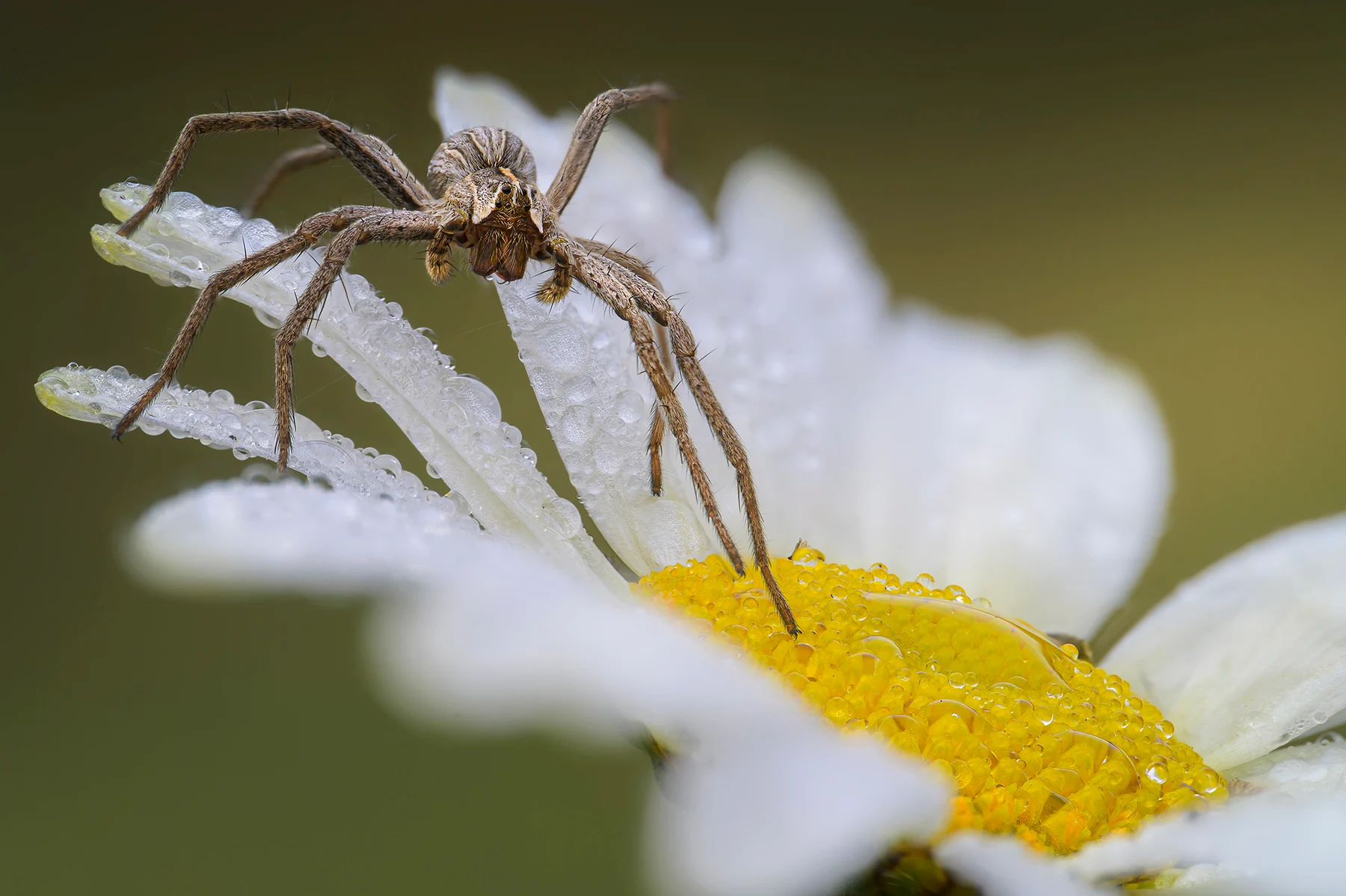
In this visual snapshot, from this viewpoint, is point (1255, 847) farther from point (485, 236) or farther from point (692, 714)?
point (485, 236)

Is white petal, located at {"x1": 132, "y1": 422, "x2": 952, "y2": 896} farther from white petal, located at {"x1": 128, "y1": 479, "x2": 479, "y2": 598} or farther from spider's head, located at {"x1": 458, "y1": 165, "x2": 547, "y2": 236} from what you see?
spider's head, located at {"x1": 458, "y1": 165, "x2": 547, "y2": 236}

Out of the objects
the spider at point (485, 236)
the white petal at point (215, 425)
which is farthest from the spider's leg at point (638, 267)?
the white petal at point (215, 425)

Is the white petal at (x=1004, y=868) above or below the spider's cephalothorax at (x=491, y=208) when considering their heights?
below

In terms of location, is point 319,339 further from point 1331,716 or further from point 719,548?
point 1331,716

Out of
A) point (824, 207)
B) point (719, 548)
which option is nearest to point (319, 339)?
point (719, 548)

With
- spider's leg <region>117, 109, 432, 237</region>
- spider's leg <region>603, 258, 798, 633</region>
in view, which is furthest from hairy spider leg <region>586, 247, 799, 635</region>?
spider's leg <region>117, 109, 432, 237</region>

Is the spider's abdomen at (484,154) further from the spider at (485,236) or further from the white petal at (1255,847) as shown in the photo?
the white petal at (1255,847)
